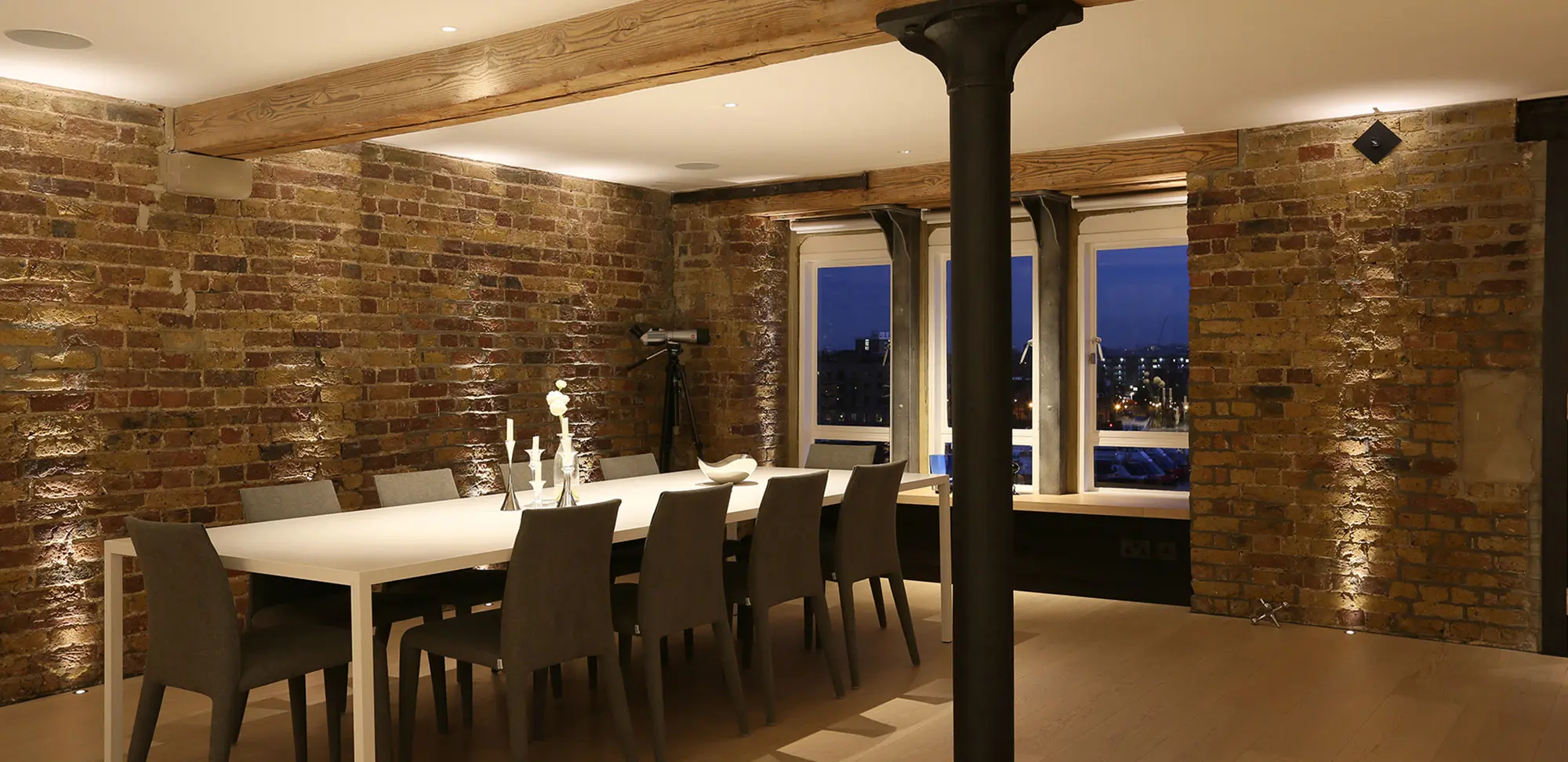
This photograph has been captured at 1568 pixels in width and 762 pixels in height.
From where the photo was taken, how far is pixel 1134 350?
24.7 feet

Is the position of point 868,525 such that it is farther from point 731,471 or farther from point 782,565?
point 731,471

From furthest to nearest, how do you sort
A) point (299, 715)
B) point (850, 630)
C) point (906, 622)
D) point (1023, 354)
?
point (1023, 354) → point (906, 622) → point (850, 630) → point (299, 715)

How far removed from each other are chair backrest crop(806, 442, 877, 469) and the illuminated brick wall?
1761 mm

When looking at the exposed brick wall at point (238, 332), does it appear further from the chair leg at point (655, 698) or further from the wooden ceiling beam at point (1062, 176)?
the chair leg at point (655, 698)

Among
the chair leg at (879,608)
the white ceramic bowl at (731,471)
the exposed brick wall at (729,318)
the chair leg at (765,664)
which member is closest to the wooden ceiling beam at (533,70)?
the white ceramic bowl at (731,471)

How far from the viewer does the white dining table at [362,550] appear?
3.38 metres

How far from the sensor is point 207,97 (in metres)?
5.29

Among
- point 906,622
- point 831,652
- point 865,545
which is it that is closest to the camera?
point 831,652

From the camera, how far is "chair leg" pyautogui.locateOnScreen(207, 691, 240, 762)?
347cm

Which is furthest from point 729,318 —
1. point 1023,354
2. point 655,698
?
point 655,698

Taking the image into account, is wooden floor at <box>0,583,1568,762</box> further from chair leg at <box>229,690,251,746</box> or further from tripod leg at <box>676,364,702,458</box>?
tripod leg at <box>676,364,702,458</box>

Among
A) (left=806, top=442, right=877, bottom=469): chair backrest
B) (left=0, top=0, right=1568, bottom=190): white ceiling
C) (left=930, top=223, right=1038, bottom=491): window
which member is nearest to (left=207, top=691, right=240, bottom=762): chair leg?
(left=0, top=0, right=1568, bottom=190): white ceiling

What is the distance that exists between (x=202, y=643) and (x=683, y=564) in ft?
5.01

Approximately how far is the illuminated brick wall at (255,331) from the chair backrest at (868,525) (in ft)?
8.76
